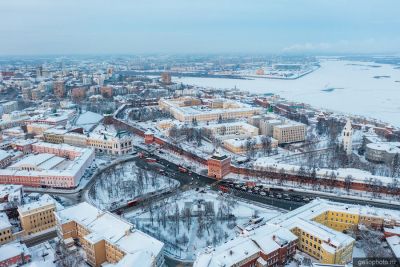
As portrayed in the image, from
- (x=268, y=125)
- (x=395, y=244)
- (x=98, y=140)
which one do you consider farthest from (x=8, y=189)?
(x=268, y=125)

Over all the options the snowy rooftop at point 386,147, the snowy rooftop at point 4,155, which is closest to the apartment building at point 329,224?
the snowy rooftop at point 386,147

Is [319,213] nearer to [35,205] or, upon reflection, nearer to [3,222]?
[35,205]

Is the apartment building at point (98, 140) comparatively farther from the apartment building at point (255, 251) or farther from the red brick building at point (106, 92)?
the red brick building at point (106, 92)

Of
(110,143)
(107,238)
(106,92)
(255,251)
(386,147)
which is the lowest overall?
(110,143)

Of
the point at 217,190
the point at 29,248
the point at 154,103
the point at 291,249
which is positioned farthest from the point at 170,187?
the point at 154,103

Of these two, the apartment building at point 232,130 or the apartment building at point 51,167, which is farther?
the apartment building at point 232,130

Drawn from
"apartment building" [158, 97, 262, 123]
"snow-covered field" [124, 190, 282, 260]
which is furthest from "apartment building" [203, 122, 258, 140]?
"snow-covered field" [124, 190, 282, 260]

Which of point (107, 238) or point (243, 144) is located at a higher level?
point (107, 238)
